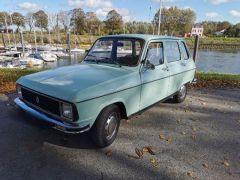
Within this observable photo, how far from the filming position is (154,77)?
435 centimetres

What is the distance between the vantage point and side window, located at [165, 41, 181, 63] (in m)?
4.98

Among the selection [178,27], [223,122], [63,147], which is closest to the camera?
[63,147]

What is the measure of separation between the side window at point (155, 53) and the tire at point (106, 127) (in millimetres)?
1365

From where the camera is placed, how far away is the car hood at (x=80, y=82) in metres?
3.09

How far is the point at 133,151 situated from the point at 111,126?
1.83 ft

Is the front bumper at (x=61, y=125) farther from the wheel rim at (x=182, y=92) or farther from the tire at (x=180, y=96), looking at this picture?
the wheel rim at (x=182, y=92)

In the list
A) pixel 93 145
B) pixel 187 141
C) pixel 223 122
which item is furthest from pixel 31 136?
pixel 223 122

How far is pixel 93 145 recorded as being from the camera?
379 centimetres

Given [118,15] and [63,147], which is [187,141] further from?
[118,15]

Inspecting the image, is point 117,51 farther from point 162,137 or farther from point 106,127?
point 162,137

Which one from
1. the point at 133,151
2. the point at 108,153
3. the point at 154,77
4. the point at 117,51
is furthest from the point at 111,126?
the point at 117,51

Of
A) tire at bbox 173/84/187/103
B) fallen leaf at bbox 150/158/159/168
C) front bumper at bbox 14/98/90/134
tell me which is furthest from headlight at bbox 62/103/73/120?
tire at bbox 173/84/187/103

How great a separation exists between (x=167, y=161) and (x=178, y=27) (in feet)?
280

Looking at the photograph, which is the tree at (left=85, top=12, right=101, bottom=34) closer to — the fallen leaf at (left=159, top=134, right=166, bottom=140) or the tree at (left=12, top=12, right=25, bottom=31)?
the tree at (left=12, top=12, right=25, bottom=31)
